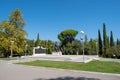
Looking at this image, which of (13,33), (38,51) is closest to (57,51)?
(38,51)

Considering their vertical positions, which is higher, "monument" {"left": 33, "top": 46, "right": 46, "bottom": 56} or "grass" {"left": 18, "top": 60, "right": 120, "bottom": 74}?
"monument" {"left": 33, "top": 46, "right": 46, "bottom": 56}

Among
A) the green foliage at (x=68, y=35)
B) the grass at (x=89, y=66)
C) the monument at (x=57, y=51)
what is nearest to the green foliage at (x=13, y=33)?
the monument at (x=57, y=51)

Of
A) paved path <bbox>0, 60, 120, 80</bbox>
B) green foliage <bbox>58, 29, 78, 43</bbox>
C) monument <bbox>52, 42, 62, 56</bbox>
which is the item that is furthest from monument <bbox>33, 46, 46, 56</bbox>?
paved path <bbox>0, 60, 120, 80</bbox>

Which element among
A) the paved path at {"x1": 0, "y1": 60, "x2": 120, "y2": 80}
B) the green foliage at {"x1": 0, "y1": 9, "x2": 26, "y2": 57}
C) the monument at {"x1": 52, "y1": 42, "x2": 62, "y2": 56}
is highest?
the green foliage at {"x1": 0, "y1": 9, "x2": 26, "y2": 57}

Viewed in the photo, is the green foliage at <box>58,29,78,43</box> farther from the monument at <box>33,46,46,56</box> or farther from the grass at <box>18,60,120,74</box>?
the grass at <box>18,60,120,74</box>

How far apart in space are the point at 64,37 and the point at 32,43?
13.8 metres

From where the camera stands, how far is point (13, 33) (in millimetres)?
41969

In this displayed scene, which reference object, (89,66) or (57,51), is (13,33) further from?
(89,66)

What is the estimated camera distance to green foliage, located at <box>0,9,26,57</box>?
40094mm

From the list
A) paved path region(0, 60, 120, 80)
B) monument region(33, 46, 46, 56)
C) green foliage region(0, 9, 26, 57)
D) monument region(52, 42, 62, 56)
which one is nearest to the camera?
paved path region(0, 60, 120, 80)

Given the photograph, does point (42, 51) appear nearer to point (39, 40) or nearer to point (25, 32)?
point (39, 40)

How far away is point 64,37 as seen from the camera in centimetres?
6750

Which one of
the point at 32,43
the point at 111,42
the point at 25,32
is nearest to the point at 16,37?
the point at 25,32

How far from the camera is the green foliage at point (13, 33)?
132ft
